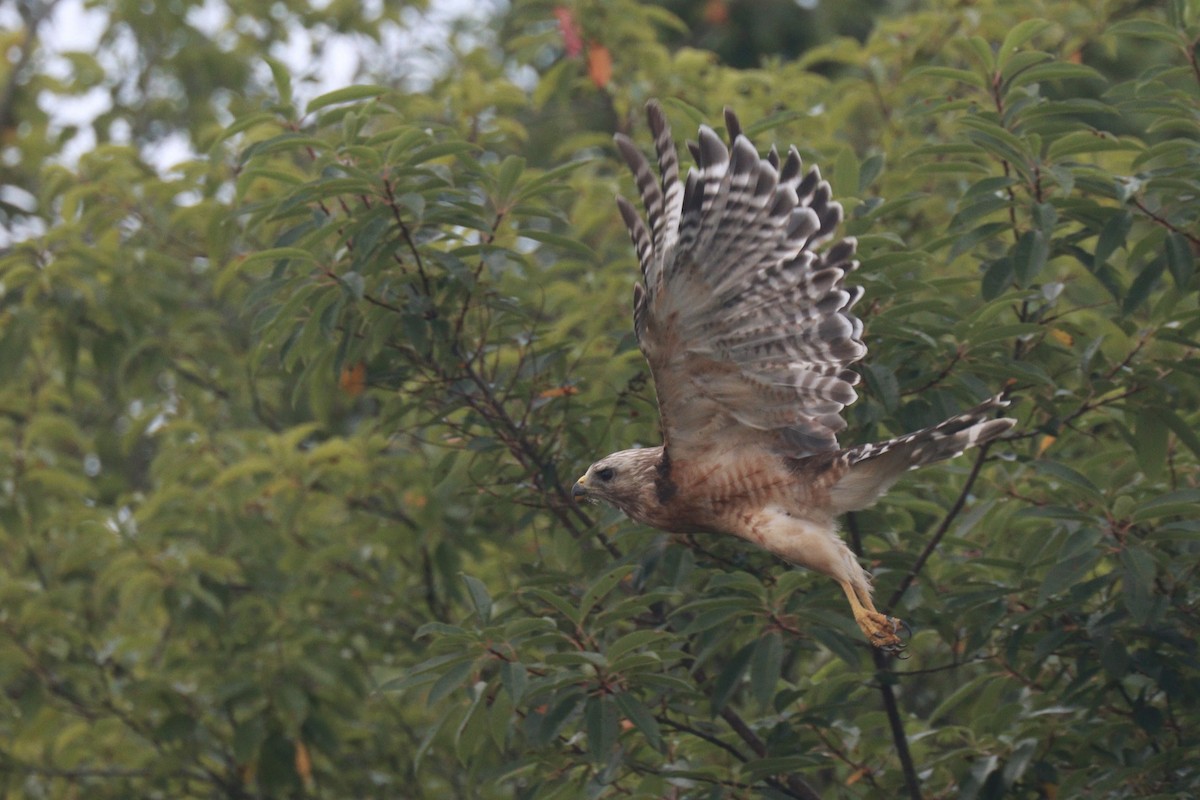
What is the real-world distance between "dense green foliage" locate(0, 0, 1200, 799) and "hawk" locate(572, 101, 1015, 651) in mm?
198

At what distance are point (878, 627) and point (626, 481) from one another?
781 millimetres

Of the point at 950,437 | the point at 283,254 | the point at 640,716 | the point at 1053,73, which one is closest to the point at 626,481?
the point at 640,716

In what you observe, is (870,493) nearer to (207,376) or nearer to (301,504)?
(301,504)

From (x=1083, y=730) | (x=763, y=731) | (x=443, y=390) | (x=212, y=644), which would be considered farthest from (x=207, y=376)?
(x=1083, y=730)

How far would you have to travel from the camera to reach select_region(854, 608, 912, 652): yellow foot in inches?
145

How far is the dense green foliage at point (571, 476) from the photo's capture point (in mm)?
3838

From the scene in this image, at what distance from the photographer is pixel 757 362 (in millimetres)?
3668

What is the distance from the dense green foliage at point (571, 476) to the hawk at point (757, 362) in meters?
0.20

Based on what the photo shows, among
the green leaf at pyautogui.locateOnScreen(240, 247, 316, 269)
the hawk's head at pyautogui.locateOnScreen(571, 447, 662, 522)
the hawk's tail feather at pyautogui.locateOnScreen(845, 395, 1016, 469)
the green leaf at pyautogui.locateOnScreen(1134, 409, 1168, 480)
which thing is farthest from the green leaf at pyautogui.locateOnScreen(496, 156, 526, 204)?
the green leaf at pyautogui.locateOnScreen(1134, 409, 1168, 480)

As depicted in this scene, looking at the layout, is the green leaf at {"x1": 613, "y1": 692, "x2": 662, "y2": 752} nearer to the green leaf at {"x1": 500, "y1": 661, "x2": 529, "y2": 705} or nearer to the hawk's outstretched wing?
the green leaf at {"x1": 500, "y1": 661, "x2": 529, "y2": 705}

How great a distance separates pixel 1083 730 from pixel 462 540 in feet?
7.49

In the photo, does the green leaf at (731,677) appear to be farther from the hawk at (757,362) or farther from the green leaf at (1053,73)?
the green leaf at (1053,73)

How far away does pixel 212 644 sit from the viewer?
5.88m

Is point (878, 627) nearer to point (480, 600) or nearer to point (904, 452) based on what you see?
point (904, 452)
